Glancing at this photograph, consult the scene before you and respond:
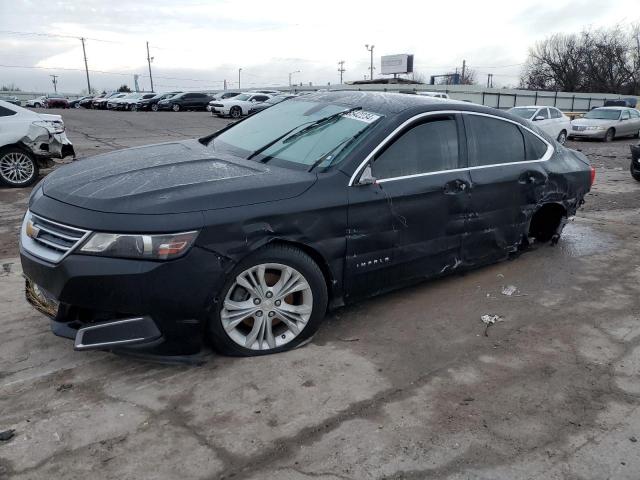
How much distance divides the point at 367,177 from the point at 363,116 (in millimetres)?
622

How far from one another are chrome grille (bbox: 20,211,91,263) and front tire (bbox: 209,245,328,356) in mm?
874

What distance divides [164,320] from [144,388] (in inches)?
16.8

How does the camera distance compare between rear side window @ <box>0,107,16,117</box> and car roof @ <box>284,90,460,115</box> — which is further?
rear side window @ <box>0,107,16,117</box>

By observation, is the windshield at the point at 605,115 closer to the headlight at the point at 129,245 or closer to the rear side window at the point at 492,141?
the rear side window at the point at 492,141

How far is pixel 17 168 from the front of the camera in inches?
364

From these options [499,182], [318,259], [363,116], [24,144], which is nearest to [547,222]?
[499,182]

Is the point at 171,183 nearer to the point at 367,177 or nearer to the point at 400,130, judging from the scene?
the point at 367,177

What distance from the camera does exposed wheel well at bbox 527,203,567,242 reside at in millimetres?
5445

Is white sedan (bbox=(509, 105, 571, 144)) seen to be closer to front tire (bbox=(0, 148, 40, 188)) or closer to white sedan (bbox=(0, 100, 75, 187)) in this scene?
white sedan (bbox=(0, 100, 75, 187))

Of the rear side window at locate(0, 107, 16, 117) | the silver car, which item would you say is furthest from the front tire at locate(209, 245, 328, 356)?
the silver car

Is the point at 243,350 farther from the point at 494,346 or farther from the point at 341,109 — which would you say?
the point at 341,109

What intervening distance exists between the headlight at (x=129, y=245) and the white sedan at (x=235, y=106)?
2931 cm

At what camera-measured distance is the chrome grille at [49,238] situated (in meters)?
2.96

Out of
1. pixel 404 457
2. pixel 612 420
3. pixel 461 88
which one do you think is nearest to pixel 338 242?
pixel 404 457
